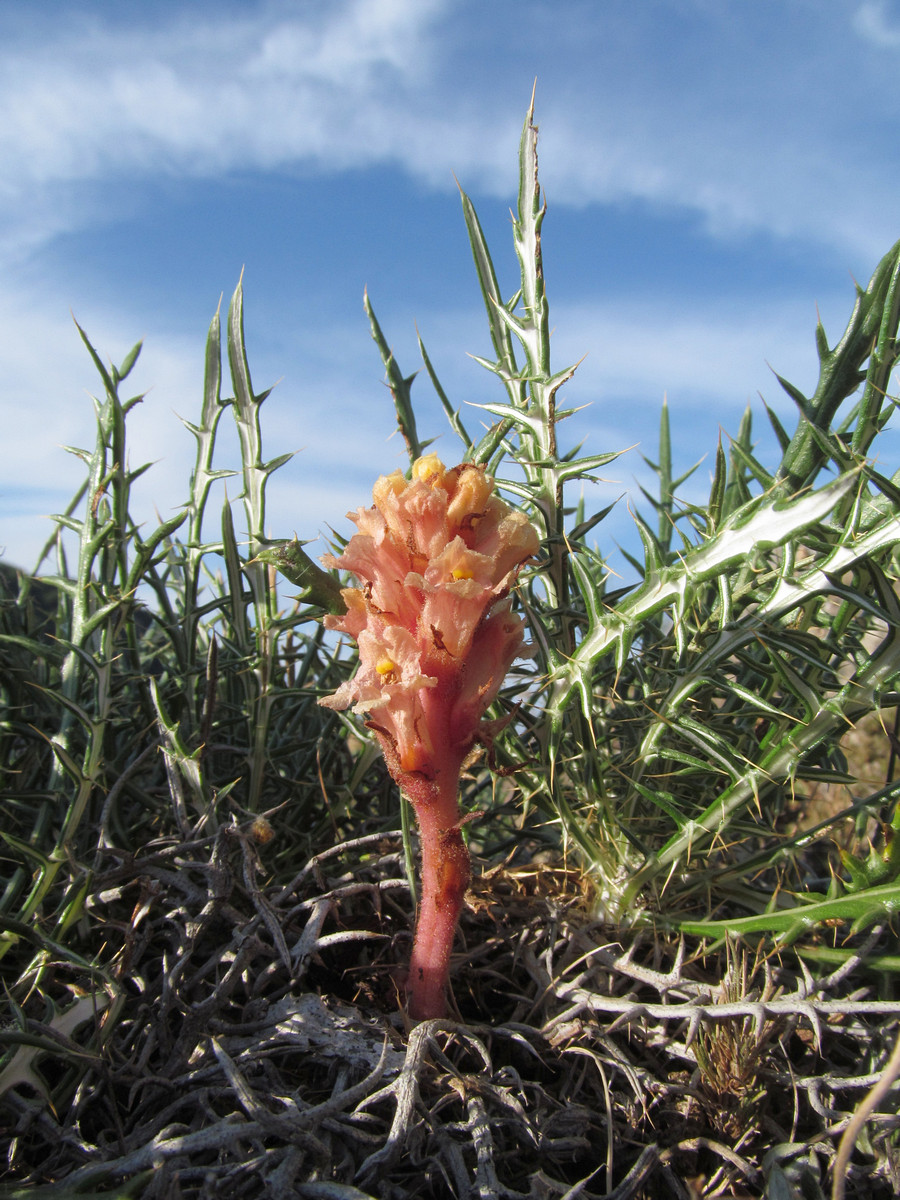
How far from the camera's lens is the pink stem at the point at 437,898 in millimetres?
812

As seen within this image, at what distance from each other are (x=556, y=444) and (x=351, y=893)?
583 mm

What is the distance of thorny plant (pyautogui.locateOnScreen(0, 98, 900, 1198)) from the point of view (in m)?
0.77

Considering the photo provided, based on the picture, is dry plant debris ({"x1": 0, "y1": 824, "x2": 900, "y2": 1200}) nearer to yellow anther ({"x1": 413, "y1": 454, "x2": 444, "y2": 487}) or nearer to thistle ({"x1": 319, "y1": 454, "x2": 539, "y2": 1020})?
thistle ({"x1": 319, "y1": 454, "x2": 539, "y2": 1020})

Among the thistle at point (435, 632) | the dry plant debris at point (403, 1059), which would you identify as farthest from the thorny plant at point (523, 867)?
the thistle at point (435, 632)

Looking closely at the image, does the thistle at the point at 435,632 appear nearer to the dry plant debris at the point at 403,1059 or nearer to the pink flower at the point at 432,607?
the pink flower at the point at 432,607

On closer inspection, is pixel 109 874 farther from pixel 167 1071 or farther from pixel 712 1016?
pixel 712 1016

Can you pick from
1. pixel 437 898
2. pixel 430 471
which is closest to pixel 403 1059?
pixel 437 898

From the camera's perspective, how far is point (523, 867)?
106 centimetres

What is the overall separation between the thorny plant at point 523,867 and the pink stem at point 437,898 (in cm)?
5

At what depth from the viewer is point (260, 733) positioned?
1062 mm

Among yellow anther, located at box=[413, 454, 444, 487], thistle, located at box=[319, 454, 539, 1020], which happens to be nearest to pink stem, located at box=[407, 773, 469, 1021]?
thistle, located at box=[319, 454, 539, 1020]

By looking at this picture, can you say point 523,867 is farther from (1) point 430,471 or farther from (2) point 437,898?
(1) point 430,471

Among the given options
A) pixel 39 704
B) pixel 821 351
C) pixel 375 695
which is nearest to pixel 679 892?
pixel 375 695

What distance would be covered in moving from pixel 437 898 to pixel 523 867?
26 centimetres
